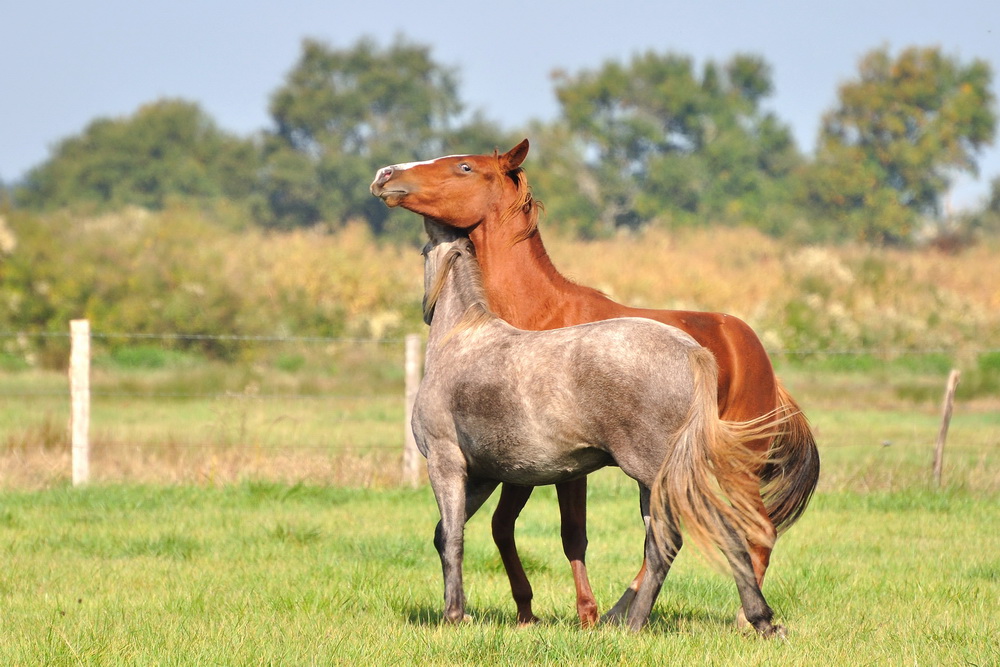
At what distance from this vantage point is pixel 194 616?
529 centimetres

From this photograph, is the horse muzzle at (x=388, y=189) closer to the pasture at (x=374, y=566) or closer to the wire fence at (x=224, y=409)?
the pasture at (x=374, y=566)

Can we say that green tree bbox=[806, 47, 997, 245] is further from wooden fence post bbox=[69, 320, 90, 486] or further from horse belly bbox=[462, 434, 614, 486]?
horse belly bbox=[462, 434, 614, 486]

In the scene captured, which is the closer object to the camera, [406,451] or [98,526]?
[98,526]

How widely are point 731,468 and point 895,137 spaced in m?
40.2

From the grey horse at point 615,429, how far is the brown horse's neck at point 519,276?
83 centimetres

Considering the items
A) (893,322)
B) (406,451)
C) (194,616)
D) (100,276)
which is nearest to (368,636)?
(194,616)

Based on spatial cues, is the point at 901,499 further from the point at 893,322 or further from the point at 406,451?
the point at 893,322

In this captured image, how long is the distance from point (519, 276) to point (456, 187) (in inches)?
21.4

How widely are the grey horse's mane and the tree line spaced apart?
108 ft

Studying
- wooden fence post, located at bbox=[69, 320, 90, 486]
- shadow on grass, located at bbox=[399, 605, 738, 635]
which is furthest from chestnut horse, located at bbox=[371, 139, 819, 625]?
wooden fence post, located at bbox=[69, 320, 90, 486]

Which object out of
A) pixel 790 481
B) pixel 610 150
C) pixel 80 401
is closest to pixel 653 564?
pixel 790 481

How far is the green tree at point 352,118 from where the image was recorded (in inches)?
1745

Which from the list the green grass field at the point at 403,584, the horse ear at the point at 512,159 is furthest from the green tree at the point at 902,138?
the horse ear at the point at 512,159

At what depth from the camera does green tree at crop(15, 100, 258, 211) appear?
45125 millimetres
